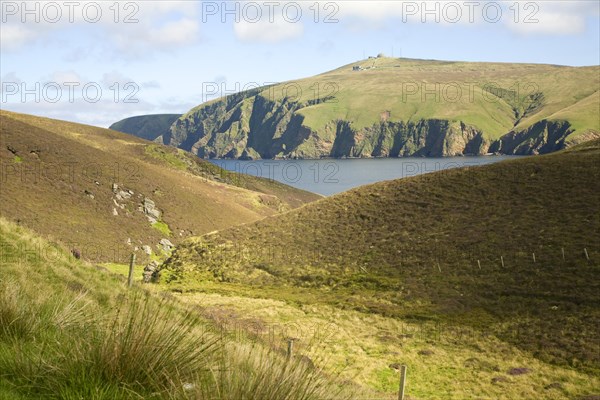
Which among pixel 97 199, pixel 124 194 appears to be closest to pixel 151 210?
pixel 124 194

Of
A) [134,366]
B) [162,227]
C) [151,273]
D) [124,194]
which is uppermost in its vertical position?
[134,366]

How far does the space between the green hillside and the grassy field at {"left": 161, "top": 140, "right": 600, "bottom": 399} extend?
7.32 m

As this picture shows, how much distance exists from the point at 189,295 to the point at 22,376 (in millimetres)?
38736

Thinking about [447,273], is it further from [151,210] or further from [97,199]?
[97,199]

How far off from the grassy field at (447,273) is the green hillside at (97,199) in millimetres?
7319

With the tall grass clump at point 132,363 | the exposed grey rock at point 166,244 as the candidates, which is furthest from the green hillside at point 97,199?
the tall grass clump at point 132,363

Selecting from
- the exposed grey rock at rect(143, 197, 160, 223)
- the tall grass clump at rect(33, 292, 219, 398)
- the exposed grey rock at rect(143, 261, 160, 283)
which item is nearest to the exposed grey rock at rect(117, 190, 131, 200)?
the exposed grey rock at rect(143, 197, 160, 223)

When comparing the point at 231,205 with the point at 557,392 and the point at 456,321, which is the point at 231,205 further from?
the point at 557,392

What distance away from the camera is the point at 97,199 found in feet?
210

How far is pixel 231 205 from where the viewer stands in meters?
84.8

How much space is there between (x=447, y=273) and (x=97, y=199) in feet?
132

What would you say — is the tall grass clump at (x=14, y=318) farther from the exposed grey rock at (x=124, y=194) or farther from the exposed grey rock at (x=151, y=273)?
the exposed grey rock at (x=124, y=194)

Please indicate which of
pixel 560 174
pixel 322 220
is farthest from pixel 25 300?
pixel 560 174

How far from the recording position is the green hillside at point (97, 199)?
181 ft
